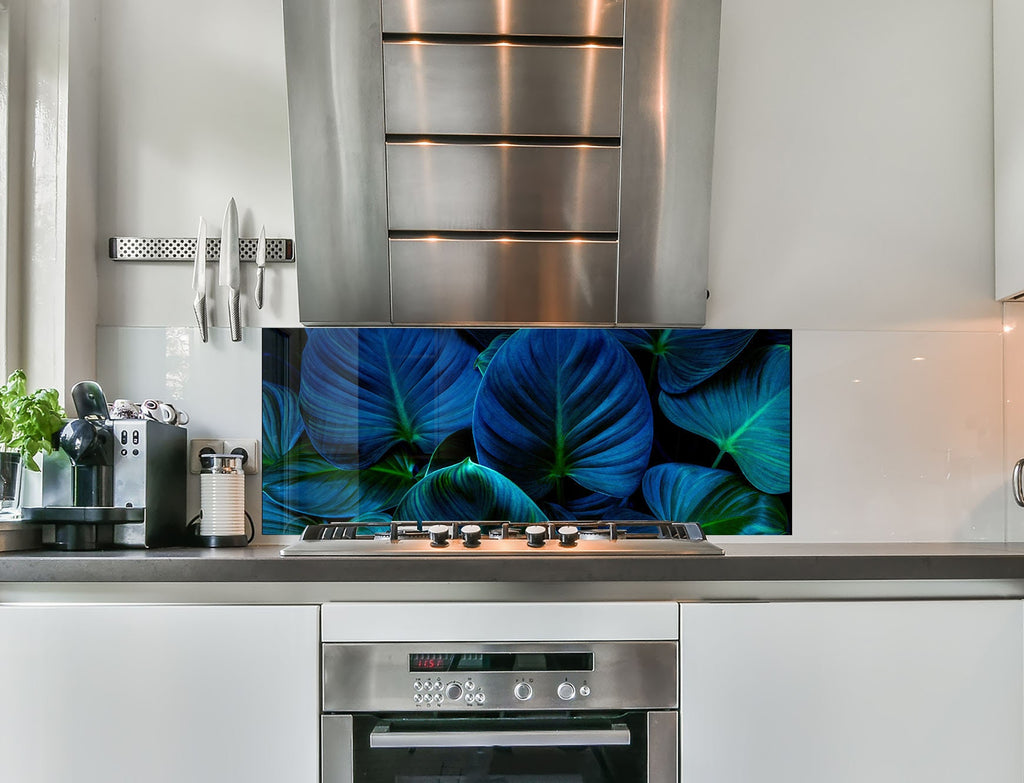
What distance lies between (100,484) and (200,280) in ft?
1.83

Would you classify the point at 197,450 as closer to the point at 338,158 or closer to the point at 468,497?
the point at 468,497

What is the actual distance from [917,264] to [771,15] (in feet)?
2.43

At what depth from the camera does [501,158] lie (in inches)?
76.0

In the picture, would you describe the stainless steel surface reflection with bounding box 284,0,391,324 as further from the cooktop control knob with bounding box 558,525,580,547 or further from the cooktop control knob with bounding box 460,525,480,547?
the cooktop control knob with bounding box 558,525,580,547

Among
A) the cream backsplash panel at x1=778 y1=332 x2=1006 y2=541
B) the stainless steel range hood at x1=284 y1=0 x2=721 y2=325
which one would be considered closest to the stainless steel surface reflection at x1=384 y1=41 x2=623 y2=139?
the stainless steel range hood at x1=284 y1=0 x2=721 y2=325

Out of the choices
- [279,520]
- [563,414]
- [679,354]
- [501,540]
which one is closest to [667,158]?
[679,354]

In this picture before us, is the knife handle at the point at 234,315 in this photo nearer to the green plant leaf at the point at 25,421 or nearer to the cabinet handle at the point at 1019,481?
the green plant leaf at the point at 25,421

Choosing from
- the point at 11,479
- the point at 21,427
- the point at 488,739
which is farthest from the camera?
the point at 11,479

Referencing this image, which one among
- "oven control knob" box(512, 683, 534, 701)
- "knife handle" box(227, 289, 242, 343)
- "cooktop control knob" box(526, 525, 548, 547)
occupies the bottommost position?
"oven control knob" box(512, 683, 534, 701)

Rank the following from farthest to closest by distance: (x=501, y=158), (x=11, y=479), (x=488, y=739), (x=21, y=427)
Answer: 1. (x=501, y=158)
2. (x=11, y=479)
3. (x=21, y=427)
4. (x=488, y=739)

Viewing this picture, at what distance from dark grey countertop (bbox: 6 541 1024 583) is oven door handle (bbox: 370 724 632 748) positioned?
0.89 ft

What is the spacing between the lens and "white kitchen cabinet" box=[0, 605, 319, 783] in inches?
60.3

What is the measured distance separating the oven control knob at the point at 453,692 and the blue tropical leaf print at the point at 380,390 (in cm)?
72

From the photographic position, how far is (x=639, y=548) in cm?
170
